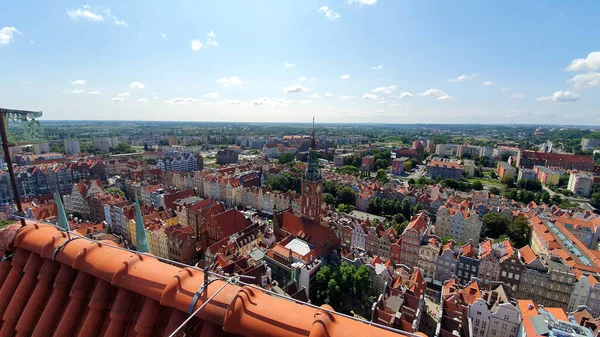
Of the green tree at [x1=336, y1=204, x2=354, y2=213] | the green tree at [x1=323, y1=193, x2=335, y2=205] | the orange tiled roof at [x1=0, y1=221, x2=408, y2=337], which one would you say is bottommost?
the green tree at [x1=336, y1=204, x2=354, y2=213]

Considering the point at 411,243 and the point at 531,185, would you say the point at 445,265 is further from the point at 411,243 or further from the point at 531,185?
the point at 531,185

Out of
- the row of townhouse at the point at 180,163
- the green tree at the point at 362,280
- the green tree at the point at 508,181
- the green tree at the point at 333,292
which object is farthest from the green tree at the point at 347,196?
the green tree at the point at 508,181

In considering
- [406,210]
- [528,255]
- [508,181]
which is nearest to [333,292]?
[528,255]

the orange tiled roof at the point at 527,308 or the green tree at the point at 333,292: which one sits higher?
the orange tiled roof at the point at 527,308

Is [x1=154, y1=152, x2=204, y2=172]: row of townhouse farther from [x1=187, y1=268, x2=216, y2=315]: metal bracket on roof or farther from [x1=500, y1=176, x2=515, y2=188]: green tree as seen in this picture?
[x1=500, y1=176, x2=515, y2=188]: green tree

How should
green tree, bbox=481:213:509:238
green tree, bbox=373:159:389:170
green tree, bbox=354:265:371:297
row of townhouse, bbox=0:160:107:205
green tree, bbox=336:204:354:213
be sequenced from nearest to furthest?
green tree, bbox=354:265:371:297 < green tree, bbox=481:213:509:238 < row of townhouse, bbox=0:160:107:205 < green tree, bbox=336:204:354:213 < green tree, bbox=373:159:389:170

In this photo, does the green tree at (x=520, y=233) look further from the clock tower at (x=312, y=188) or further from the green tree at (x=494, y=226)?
the clock tower at (x=312, y=188)

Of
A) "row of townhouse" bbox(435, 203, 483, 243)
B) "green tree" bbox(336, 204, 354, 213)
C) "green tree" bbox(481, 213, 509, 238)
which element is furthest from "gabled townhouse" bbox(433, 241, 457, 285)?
"green tree" bbox(336, 204, 354, 213)
